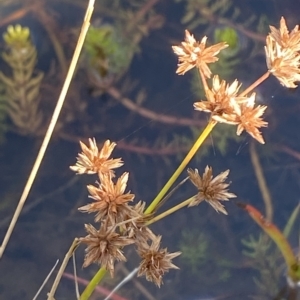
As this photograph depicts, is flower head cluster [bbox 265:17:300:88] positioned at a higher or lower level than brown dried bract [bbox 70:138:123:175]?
higher

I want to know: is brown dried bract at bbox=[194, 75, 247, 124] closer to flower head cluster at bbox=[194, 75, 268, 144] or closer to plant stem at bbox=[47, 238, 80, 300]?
flower head cluster at bbox=[194, 75, 268, 144]

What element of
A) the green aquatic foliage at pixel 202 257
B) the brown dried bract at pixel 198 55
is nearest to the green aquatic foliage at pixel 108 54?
the green aquatic foliage at pixel 202 257

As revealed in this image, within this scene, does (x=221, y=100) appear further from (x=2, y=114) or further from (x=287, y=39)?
(x=2, y=114)

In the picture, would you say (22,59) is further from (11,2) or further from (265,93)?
(265,93)

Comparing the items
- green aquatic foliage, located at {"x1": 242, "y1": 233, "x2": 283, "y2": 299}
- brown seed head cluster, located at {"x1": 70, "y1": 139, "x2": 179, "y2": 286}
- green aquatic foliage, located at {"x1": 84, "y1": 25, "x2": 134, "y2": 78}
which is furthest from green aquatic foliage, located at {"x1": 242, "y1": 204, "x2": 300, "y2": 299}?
brown seed head cluster, located at {"x1": 70, "y1": 139, "x2": 179, "y2": 286}

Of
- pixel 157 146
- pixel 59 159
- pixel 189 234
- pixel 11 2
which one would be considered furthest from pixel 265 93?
pixel 11 2

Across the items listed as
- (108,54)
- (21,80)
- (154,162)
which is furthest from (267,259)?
(21,80)

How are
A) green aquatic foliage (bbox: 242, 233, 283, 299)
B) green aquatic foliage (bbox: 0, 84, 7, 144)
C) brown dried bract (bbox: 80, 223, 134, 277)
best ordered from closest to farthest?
1. brown dried bract (bbox: 80, 223, 134, 277)
2. green aquatic foliage (bbox: 242, 233, 283, 299)
3. green aquatic foliage (bbox: 0, 84, 7, 144)
